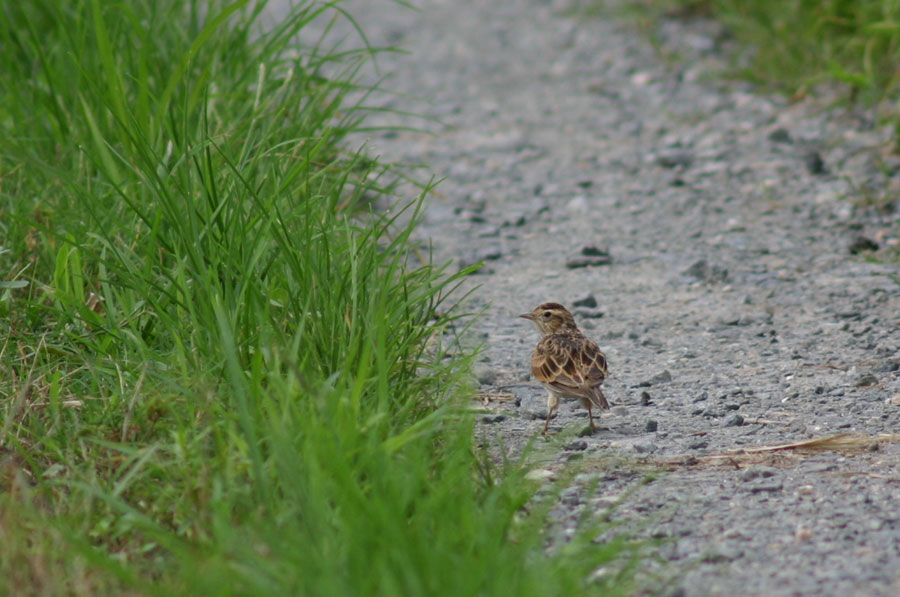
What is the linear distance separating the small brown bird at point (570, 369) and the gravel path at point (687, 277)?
17 cm

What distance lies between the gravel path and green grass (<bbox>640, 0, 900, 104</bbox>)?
317 millimetres

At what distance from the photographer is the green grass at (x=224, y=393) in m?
3.34

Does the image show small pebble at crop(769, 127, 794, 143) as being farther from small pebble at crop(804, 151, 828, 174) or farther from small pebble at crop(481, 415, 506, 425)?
small pebble at crop(481, 415, 506, 425)

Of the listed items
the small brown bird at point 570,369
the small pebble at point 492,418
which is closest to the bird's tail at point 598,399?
the small brown bird at point 570,369

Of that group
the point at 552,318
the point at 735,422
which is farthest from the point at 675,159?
the point at 735,422

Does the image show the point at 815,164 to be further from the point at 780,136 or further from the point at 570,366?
the point at 570,366

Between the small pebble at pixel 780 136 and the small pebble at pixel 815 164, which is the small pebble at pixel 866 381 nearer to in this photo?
the small pebble at pixel 815 164

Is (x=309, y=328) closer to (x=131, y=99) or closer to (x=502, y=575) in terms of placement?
(x=502, y=575)

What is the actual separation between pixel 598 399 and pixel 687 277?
2.38 m

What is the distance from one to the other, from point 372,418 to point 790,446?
1873mm

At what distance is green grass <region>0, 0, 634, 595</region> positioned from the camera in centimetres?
334

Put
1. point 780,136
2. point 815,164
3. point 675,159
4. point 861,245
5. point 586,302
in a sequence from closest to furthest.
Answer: point 586,302, point 861,245, point 815,164, point 675,159, point 780,136

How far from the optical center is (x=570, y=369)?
5.28 metres

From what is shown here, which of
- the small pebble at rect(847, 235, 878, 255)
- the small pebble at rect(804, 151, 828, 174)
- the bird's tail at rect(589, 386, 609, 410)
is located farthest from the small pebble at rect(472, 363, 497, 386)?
the small pebble at rect(804, 151, 828, 174)
